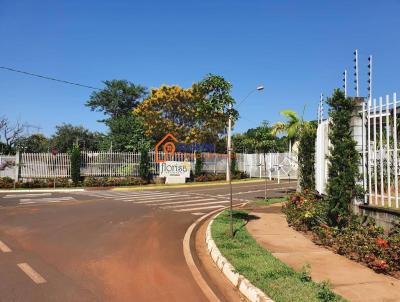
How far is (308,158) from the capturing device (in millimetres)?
16359

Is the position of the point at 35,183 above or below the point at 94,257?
above

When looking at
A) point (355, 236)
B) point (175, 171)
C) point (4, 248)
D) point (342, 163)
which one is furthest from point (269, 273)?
point (175, 171)

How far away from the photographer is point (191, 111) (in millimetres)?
43562

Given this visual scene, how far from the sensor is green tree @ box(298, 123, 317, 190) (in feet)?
53.2

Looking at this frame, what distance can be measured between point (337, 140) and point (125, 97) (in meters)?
57.5

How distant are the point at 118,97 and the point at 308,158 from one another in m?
51.7

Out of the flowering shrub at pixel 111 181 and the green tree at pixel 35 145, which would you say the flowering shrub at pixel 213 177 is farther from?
the green tree at pixel 35 145

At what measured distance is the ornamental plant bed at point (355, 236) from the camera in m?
6.92

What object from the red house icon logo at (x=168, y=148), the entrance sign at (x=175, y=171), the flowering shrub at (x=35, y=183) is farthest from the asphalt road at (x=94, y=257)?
the red house icon logo at (x=168, y=148)

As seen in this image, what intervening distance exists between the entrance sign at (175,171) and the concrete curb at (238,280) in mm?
26098

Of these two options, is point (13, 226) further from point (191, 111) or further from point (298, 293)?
point (191, 111)

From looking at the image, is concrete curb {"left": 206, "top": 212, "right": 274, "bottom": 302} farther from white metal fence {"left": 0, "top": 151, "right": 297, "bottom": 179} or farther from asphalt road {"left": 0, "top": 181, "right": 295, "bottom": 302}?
white metal fence {"left": 0, "top": 151, "right": 297, "bottom": 179}

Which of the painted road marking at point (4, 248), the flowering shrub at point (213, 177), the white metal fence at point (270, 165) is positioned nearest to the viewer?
the painted road marking at point (4, 248)

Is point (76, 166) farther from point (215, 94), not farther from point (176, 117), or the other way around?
point (215, 94)
